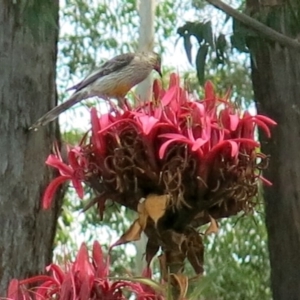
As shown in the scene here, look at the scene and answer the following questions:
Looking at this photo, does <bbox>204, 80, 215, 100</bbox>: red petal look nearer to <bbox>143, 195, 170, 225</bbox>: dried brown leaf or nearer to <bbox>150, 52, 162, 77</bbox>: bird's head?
<bbox>143, 195, 170, 225</bbox>: dried brown leaf

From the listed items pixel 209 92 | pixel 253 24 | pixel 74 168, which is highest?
pixel 253 24

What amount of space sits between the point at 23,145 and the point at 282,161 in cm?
93

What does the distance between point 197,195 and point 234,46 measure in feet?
3.22

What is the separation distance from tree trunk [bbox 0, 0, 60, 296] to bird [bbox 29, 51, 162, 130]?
0.14 metres

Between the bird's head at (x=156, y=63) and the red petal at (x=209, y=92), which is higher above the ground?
the bird's head at (x=156, y=63)

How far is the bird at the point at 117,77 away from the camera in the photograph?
7.50 feet

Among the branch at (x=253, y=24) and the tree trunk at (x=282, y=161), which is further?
the tree trunk at (x=282, y=161)

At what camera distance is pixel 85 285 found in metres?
1.09

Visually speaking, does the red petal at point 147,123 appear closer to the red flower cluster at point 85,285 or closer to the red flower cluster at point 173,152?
the red flower cluster at point 173,152

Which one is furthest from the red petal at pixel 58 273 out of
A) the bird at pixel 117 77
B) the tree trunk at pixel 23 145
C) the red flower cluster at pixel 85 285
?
the bird at pixel 117 77

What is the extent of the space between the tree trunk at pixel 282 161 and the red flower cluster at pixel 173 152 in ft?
4.71

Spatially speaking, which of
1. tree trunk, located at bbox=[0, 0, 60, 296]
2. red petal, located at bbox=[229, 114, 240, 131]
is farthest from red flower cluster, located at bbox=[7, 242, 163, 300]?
tree trunk, located at bbox=[0, 0, 60, 296]

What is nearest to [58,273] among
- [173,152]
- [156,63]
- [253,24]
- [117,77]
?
[173,152]

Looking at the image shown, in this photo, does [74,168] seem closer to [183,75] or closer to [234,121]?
[234,121]
